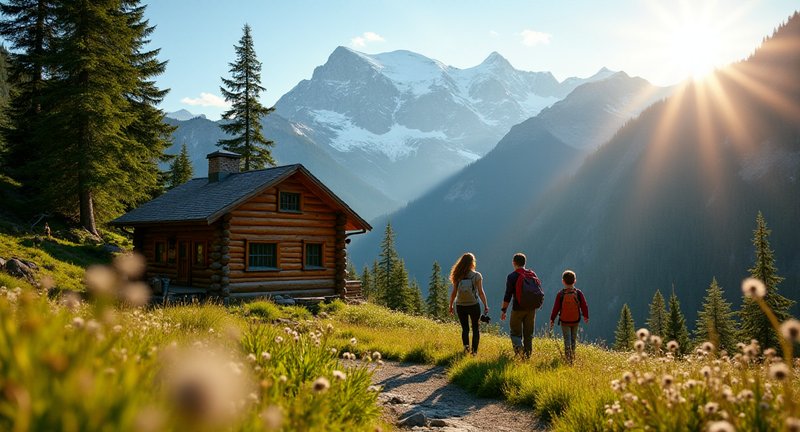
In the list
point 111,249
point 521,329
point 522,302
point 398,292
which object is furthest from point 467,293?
point 398,292

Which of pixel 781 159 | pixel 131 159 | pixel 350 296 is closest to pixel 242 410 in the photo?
pixel 350 296

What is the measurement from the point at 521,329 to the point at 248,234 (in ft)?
50.0

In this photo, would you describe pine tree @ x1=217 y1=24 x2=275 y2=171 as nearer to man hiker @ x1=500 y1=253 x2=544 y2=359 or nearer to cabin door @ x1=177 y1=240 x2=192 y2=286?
cabin door @ x1=177 y1=240 x2=192 y2=286

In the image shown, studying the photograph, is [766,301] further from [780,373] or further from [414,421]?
[780,373]

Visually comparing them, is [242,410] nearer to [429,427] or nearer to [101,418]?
[101,418]

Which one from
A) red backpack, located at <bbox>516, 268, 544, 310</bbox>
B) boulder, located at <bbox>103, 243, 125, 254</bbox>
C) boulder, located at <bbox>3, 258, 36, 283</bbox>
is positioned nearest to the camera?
red backpack, located at <bbox>516, 268, 544, 310</bbox>

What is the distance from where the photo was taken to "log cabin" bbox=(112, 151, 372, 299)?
2251 cm

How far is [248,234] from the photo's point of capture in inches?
917

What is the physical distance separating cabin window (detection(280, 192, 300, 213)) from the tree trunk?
11113 millimetres

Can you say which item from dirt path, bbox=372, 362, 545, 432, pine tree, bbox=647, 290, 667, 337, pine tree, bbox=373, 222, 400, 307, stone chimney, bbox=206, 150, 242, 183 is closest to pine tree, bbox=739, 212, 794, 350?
pine tree, bbox=647, 290, 667, 337

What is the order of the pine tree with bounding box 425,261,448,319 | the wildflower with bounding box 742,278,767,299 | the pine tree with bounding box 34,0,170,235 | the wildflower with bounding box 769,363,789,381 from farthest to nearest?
the pine tree with bounding box 425,261,448,319
the pine tree with bounding box 34,0,170,235
the wildflower with bounding box 742,278,767,299
the wildflower with bounding box 769,363,789,381

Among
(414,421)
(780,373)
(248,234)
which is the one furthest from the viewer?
(248,234)

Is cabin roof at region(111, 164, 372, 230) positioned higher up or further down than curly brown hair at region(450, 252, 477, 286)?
higher up

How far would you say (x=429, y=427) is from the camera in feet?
23.3
